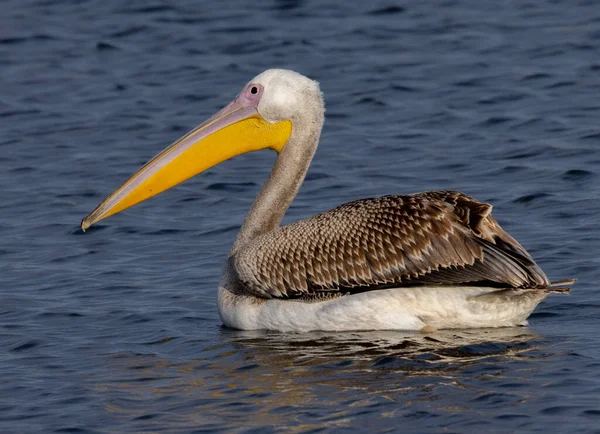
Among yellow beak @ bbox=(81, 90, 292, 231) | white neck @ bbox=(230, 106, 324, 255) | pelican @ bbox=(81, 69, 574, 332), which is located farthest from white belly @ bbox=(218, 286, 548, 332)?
yellow beak @ bbox=(81, 90, 292, 231)

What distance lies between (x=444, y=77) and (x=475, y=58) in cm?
69

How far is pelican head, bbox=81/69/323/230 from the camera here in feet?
26.5

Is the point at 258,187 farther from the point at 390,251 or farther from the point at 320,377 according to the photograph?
the point at 320,377

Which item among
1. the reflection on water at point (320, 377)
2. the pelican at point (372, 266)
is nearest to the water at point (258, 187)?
the reflection on water at point (320, 377)

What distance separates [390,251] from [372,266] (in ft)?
0.42

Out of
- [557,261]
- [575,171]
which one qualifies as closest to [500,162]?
[575,171]

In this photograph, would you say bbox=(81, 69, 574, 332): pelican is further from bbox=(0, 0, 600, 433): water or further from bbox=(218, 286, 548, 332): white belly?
bbox=(0, 0, 600, 433): water

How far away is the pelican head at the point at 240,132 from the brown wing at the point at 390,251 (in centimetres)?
76

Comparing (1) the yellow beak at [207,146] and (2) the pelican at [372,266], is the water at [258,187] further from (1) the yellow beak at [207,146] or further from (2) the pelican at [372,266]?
(1) the yellow beak at [207,146]

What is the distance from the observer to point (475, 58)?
46.1ft

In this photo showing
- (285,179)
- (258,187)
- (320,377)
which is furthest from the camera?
(258,187)

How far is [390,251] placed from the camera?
23.9 feet

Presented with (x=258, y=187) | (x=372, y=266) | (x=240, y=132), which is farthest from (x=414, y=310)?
(x=258, y=187)

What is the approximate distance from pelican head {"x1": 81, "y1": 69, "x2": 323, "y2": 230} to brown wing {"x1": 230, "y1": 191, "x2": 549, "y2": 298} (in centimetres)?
76
